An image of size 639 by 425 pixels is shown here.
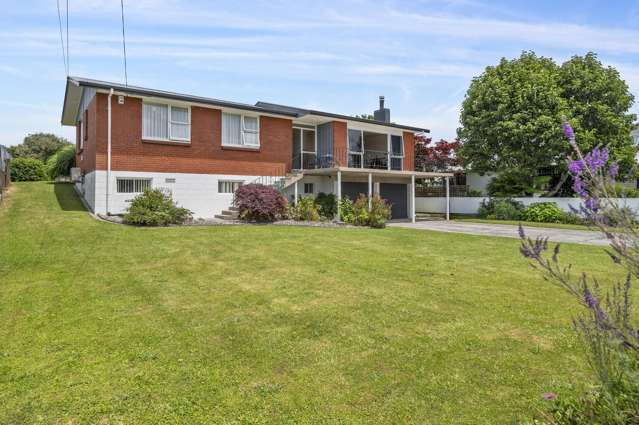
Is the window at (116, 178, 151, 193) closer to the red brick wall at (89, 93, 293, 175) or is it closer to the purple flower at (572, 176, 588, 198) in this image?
the red brick wall at (89, 93, 293, 175)

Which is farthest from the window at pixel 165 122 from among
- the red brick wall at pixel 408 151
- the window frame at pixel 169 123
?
the red brick wall at pixel 408 151

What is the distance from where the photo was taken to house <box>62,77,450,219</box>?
15281 millimetres

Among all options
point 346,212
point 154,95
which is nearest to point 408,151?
point 346,212

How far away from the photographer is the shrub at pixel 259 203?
51.3 ft

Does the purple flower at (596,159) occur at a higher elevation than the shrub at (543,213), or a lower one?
higher

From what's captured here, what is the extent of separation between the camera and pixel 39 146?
43.8m

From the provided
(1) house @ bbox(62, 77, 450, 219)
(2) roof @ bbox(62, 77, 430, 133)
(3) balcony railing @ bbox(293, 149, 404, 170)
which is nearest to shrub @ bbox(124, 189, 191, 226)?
(1) house @ bbox(62, 77, 450, 219)

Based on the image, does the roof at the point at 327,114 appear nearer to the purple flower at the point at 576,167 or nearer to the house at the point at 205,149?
the house at the point at 205,149

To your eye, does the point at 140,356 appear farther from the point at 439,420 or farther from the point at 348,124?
the point at 348,124

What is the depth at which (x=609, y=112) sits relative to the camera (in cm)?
2150

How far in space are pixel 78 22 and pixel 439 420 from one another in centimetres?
1502

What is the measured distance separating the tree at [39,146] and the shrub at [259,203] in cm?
3728

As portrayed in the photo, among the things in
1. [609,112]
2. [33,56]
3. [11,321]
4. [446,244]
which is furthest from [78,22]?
[609,112]

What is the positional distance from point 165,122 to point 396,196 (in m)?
13.7
